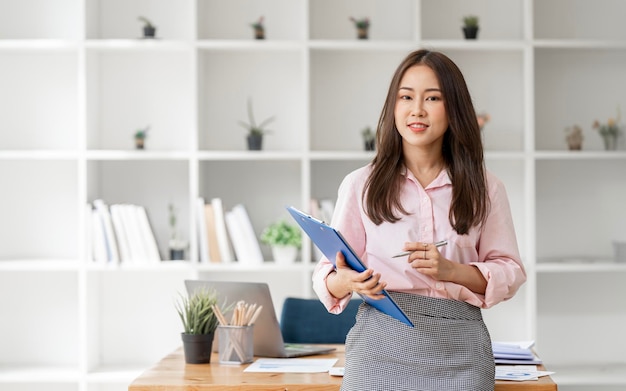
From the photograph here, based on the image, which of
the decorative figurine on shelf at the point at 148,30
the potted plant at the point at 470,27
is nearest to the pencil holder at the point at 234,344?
the decorative figurine on shelf at the point at 148,30

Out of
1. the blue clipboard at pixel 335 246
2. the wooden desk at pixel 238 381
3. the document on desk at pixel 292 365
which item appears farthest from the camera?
the document on desk at pixel 292 365

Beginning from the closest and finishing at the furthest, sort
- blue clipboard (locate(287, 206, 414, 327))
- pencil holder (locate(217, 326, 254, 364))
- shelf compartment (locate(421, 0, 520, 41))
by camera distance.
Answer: blue clipboard (locate(287, 206, 414, 327)) < pencil holder (locate(217, 326, 254, 364)) < shelf compartment (locate(421, 0, 520, 41))

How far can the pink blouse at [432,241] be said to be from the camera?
2.14 m

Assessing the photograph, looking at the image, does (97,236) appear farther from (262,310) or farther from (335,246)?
(335,246)

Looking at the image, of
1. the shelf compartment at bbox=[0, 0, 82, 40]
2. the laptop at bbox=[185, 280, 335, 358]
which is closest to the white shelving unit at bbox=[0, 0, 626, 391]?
the shelf compartment at bbox=[0, 0, 82, 40]

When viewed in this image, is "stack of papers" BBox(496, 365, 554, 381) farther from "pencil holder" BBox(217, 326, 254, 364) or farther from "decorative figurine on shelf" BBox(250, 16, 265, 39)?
"decorative figurine on shelf" BBox(250, 16, 265, 39)

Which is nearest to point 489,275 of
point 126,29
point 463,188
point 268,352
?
point 463,188

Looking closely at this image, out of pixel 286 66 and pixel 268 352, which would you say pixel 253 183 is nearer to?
pixel 286 66

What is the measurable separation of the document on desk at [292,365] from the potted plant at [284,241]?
133 cm

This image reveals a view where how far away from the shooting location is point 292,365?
255 centimetres

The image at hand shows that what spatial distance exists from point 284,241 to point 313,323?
787 millimetres

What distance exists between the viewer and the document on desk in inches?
97.3

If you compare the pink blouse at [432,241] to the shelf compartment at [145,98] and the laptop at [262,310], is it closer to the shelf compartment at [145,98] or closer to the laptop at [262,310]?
the laptop at [262,310]

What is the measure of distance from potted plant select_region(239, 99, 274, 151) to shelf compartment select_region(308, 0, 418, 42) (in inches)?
18.4
